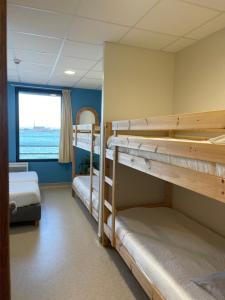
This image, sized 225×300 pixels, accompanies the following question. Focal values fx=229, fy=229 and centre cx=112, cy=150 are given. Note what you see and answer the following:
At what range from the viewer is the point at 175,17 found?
2.04 metres

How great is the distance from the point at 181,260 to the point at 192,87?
1.86 m

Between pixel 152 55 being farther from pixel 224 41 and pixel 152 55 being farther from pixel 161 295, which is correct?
pixel 161 295

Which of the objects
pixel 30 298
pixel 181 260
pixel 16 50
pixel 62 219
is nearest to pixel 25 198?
pixel 62 219

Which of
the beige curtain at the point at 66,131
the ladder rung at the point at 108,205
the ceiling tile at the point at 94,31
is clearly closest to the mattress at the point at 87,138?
the ladder rung at the point at 108,205

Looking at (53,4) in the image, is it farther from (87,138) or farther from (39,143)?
(39,143)

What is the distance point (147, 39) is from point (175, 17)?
1.80 ft

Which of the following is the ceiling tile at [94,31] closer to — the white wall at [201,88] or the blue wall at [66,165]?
the white wall at [201,88]

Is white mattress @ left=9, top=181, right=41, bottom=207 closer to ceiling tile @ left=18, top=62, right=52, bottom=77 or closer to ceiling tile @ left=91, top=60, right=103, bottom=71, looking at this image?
ceiling tile @ left=18, top=62, right=52, bottom=77

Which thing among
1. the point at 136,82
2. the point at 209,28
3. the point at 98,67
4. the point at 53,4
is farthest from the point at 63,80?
the point at 209,28

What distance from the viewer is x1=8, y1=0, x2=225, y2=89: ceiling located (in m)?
1.88

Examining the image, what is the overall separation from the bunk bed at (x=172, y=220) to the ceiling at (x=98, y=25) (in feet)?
3.17

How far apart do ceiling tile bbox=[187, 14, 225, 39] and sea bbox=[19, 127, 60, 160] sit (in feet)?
12.9

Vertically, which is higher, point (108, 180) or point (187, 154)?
point (187, 154)

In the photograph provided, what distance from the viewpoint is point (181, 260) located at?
66.5 inches
